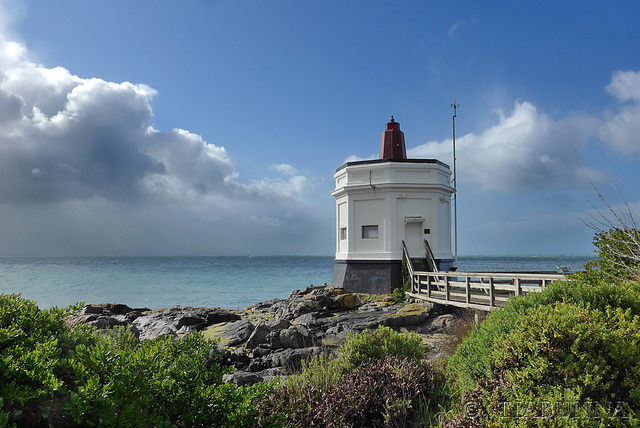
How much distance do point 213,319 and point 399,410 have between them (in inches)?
476

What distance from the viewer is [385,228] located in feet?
62.2

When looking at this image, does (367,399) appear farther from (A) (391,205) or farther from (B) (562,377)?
(A) (391,205)

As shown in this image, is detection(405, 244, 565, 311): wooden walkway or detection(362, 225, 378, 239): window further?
detection(362, 225, 378, 239): window

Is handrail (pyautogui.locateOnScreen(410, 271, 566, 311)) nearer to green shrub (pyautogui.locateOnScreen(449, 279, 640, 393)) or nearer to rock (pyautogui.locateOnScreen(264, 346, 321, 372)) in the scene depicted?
green shrub (pyautogui.locateOnScreen(449, 279, 640, 393))

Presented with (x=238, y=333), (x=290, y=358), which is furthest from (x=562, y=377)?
(x=238, y=333)

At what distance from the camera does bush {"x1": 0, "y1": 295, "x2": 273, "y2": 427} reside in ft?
9.11

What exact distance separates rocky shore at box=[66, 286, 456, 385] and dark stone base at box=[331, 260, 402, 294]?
68cm

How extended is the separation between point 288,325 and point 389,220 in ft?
28.8

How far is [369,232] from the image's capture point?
19.4 m

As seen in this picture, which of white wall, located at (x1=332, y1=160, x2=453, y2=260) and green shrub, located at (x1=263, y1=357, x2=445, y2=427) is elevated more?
white wall, located at (x1=332, y1=160, x2=453, y2=260)

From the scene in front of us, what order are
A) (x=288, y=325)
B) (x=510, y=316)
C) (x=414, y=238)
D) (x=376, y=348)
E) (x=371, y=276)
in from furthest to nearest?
(x=414, y=238) < (x=371, y=276) < (x=288, y=325) < (x=376, y=348) < (x=510, y=316)

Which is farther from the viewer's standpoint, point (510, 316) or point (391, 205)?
point (391, 205)

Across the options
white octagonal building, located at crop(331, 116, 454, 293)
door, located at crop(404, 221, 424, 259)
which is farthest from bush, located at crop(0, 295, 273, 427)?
door, located at crop(404, 221, 424, 259)

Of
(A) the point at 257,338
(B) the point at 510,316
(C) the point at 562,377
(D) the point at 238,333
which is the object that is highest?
(B) the point at 510,316
